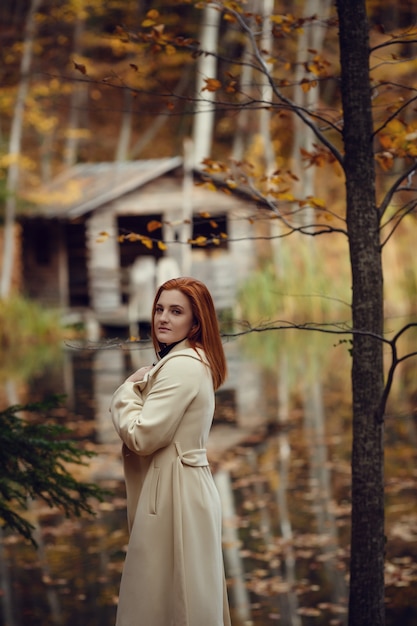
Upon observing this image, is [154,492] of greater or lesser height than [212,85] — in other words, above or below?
below

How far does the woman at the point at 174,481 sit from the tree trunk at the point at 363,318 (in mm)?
950

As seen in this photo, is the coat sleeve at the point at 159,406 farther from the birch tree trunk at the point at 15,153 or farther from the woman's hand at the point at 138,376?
the birch tree trunk at the point at 15,153

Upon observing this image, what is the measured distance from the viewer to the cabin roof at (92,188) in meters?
24.7

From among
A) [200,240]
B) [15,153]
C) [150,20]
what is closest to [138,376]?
[200,240]

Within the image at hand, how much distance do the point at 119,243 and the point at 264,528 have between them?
18385 mm

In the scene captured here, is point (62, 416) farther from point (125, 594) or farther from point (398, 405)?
point (125, 594)

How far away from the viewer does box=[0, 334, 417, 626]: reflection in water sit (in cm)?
586

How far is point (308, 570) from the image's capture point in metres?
6.44

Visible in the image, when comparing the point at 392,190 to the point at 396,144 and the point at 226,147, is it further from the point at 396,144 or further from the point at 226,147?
the point at 226,147

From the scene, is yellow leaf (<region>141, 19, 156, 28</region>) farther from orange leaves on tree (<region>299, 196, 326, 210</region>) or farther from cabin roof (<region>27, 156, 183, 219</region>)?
cabin roof (<region>27, 156, 183, 219</region>)

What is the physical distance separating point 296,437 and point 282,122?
29058 millimetres

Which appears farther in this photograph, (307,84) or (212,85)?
(307,84)

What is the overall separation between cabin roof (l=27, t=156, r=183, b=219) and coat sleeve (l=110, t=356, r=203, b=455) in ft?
68.2

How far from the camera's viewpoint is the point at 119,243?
25297 millimetres
